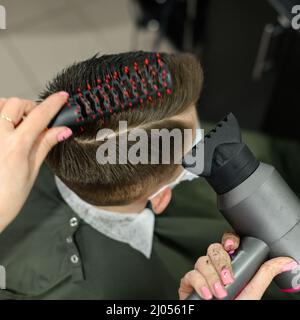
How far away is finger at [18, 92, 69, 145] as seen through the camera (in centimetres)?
77

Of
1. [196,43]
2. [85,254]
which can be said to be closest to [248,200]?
[85,254]

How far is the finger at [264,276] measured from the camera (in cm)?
81

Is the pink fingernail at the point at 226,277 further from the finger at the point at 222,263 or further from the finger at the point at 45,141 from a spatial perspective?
the finger at the point at 45,141

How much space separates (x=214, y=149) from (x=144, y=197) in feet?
1.15

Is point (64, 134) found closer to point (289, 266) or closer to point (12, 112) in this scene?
point (12, 112)

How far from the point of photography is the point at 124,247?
4.01ft

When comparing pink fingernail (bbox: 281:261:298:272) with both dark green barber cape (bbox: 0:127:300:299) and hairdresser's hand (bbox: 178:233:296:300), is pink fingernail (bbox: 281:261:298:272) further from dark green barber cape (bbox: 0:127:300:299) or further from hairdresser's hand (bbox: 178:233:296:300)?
dark green barber cape (bbox: 0:127:300:299)

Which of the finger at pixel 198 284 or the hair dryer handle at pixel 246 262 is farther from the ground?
the hair dryer handle at pixel 246 262

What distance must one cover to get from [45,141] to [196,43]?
1.48 m

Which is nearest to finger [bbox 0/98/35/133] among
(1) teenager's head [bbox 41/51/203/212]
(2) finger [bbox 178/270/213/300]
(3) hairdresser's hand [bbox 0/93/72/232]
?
(3) hairdresser's hand [bbox 0/93/72/232]

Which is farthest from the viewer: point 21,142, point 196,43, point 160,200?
point 196,43

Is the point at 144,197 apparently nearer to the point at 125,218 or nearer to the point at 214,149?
the point at 125,218

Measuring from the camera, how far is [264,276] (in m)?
0.82

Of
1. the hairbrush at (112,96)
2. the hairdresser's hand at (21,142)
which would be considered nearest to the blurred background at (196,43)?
the hairbrush at (112,96)
